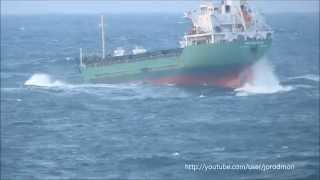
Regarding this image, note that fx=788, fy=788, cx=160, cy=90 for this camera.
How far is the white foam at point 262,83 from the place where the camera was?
5116 cm

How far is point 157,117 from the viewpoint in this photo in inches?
1665

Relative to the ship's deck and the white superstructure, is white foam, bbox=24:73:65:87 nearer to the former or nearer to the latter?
the ship's deck

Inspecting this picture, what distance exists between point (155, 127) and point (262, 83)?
16271 millimetres

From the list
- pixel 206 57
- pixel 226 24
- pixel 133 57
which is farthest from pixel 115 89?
pixel 226 24

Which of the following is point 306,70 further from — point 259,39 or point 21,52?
point 21,52

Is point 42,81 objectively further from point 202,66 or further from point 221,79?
point 221,79

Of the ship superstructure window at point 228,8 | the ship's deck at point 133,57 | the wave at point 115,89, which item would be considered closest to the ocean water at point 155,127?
the wave at point 115,89

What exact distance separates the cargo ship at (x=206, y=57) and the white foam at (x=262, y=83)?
1.68ft

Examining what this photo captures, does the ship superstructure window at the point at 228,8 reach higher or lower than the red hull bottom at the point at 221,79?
higher

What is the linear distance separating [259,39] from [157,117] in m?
15.6

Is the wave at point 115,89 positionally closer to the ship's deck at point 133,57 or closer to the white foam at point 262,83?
the ship's deck at point 133,57

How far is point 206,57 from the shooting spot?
53.8 meters

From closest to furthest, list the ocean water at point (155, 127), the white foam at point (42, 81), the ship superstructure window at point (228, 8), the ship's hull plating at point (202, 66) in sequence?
the ocean water at point (155, 127) → the ship's hull plating at point (202, 66) → the ship superstructure window at point (228, 8) → the white foam at point (42, 81)

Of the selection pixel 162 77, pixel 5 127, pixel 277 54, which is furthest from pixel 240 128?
pixel 277 54
